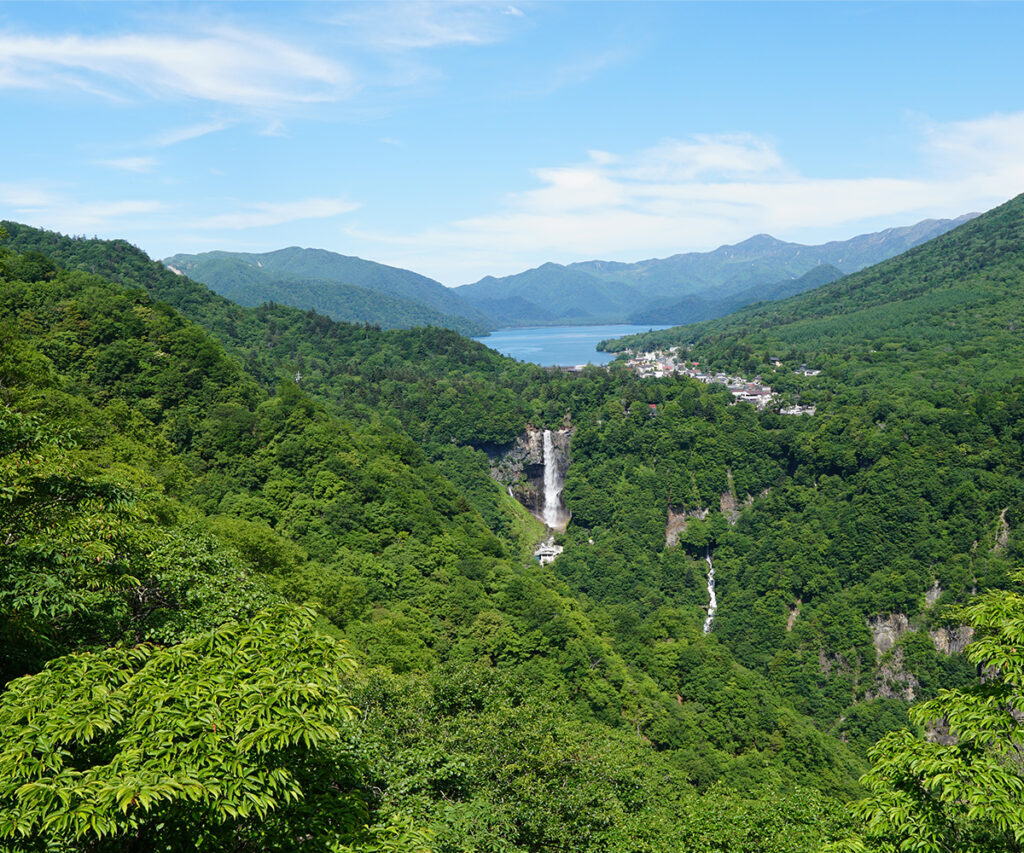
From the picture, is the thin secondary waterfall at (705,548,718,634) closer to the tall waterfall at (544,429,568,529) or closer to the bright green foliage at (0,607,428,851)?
the tall waterfall at (544,429,568,529)

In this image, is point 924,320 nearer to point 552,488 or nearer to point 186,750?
point 552,488

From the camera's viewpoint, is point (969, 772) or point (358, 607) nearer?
point (969, 772)

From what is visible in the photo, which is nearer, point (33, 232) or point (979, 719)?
point (979, 719)

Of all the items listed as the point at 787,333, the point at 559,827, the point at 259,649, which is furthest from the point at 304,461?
the point at 787,333

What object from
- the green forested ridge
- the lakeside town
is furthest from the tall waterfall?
the lakeside town

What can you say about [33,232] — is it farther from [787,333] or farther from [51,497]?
[787,333]

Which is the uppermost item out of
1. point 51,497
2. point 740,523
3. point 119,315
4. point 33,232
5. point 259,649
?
point 33,232

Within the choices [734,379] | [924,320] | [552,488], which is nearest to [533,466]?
[552,488]
